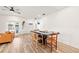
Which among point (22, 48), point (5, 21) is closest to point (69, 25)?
point (22, 48)

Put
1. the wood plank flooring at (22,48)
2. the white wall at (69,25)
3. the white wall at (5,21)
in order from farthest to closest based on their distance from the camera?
the white wall at (5,21)
the white wall at (69,25)
the wood plank flooring at (22,48)

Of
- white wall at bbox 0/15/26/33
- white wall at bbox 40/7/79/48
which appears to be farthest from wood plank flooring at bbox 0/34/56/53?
white wall at bbox 0/15/26/33

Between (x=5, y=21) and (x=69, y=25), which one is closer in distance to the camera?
(x=69, y=25)

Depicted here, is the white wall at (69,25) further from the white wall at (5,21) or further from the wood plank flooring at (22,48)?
the white wall at (5,21)

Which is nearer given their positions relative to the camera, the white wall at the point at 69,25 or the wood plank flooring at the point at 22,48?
the wood plank flooring at the point at 22,48

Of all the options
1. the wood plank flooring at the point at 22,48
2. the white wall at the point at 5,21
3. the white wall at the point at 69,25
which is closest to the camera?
the wood plank flooring at the point at 22,48

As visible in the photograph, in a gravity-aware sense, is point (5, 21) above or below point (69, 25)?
above

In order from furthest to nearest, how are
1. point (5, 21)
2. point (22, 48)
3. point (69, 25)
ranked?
point (5, 21), point (69, 25), point (22, 48)

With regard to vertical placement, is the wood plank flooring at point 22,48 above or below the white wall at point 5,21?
below

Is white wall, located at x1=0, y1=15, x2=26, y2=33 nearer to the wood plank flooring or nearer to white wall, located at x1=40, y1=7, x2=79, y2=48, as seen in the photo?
the wood plank flooring

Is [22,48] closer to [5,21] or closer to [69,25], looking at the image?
[69,25]

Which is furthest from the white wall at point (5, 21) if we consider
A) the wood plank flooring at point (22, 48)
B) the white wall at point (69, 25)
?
the white wall at point (69, 25)

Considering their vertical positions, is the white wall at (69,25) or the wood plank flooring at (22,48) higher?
the white wall at (69,25)
